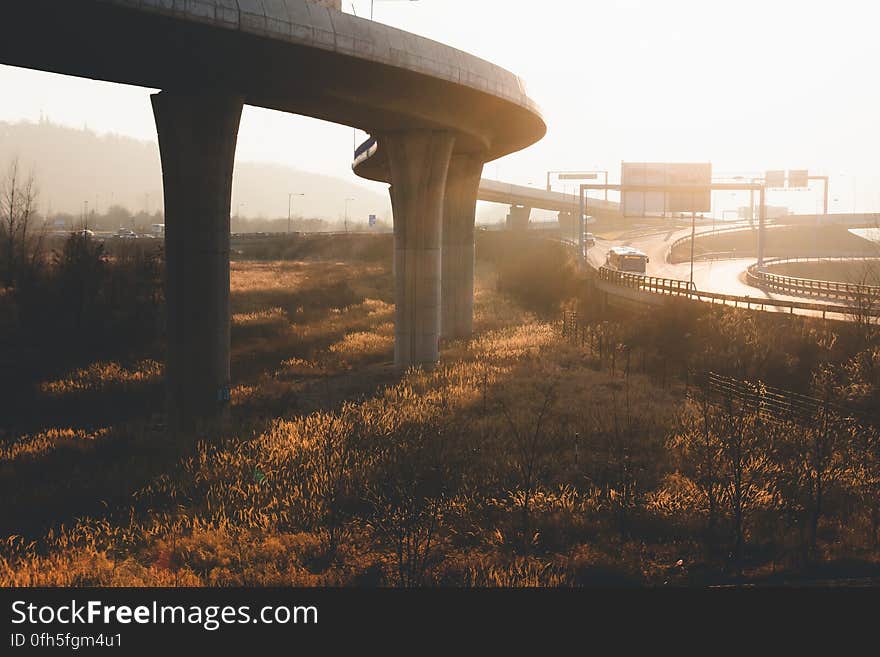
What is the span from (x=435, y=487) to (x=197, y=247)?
10033 millimetres

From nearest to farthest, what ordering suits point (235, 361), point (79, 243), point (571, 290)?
point (235, 361), point (79, 243), point (571, 290)

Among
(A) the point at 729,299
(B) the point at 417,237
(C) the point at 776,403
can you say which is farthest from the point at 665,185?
(C) the point at 776,403

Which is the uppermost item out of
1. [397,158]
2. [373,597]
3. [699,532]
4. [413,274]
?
[397,158]

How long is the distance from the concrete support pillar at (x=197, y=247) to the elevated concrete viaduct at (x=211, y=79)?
0.03 metres

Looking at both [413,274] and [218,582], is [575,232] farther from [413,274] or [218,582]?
[218,582]

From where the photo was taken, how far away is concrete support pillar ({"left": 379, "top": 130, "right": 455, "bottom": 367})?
30188 mm

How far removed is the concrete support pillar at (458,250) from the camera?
133ft

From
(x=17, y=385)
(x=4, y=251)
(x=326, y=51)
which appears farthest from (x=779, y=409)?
(x=4, y=251)

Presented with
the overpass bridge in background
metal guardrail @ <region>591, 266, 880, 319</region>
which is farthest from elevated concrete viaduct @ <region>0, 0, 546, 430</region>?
the overpass bridge in background

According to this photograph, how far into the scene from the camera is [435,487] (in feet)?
48.2

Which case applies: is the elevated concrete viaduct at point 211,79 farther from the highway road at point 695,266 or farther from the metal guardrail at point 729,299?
the highway road at point 695,266

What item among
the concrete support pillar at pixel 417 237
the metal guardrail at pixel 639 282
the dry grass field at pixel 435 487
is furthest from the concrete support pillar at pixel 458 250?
the dry grass field at pixel 435 487

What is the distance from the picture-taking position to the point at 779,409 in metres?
22.8

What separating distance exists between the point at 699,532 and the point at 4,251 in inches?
1743
